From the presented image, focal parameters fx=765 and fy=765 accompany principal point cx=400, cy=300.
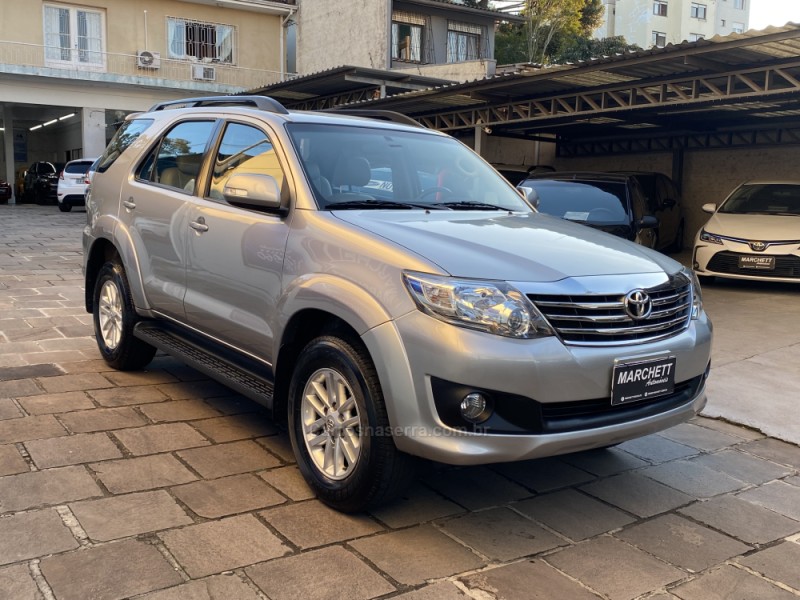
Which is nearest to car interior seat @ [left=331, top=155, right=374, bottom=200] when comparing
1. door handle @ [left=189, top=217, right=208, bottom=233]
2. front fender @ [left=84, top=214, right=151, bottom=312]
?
door handle @ [left=189, top=217, right=208, bottom=233]

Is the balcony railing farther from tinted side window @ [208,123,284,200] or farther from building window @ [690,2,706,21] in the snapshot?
building window @ [690,2,706,21]

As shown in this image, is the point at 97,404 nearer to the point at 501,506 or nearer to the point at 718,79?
the point at 501,506

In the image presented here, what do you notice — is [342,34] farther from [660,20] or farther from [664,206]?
[660,20]

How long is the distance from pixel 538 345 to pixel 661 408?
2.64ft

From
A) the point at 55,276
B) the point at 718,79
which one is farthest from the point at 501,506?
the point at 718,79

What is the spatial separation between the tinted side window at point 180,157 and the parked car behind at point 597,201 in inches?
205

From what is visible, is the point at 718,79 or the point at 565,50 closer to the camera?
the point at 718,79

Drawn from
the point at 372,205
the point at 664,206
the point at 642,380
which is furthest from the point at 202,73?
the point at 642,380

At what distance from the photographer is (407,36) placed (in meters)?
28.0

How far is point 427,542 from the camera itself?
10.3 ft

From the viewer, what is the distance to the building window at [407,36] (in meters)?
27.5

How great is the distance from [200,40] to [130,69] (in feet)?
9.83

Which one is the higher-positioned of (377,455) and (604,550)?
(377,455)

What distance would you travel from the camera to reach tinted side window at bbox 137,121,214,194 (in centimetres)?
463
